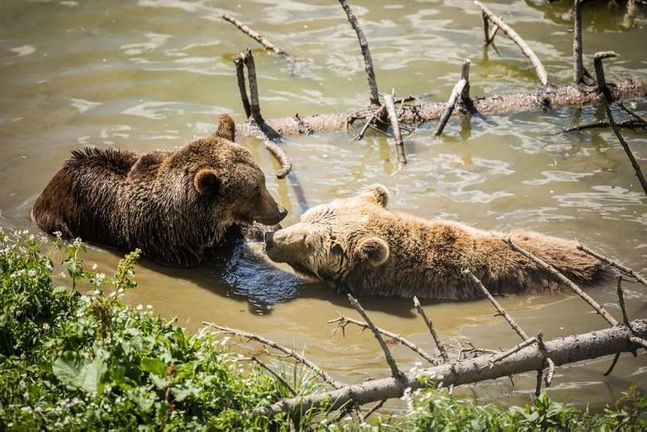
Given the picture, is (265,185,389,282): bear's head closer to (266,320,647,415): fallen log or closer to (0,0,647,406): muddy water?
(0,0,647,406): muddy water

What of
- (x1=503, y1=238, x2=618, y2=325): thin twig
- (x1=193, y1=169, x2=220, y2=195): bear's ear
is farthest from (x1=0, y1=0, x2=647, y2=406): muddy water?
(x1=193, y1=169, x2=220, y2=195): bear's ear

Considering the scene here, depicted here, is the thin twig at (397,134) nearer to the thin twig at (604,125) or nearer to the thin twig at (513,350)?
the thin twig at (604,125)

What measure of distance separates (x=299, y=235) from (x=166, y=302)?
1.35 m

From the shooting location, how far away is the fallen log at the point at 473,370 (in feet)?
17.3

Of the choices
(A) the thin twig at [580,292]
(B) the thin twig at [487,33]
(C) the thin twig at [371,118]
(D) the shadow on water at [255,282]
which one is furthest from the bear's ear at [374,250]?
(B) the thin twig at [487,33]

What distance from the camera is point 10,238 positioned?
28.2 feet

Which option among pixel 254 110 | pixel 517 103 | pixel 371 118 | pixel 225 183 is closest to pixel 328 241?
pixel 225 183

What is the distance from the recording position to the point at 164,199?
26.8 ft

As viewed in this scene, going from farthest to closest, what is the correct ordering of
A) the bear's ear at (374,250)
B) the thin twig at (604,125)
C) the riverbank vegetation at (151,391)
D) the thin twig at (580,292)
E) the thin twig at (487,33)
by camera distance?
the thin twig at (487,33), the thin twig at (604,125), the bear's ear at (374,250), the thin twig at (580,292), the riverbank vegetation at (151,391)

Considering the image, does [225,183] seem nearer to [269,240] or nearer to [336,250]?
[269,240]

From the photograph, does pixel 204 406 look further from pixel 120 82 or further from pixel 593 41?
pixel 593 41

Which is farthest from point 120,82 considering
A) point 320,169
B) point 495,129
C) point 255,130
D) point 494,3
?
point 494,3

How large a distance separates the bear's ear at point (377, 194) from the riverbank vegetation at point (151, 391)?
2.72m

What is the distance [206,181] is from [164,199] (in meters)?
0.58
